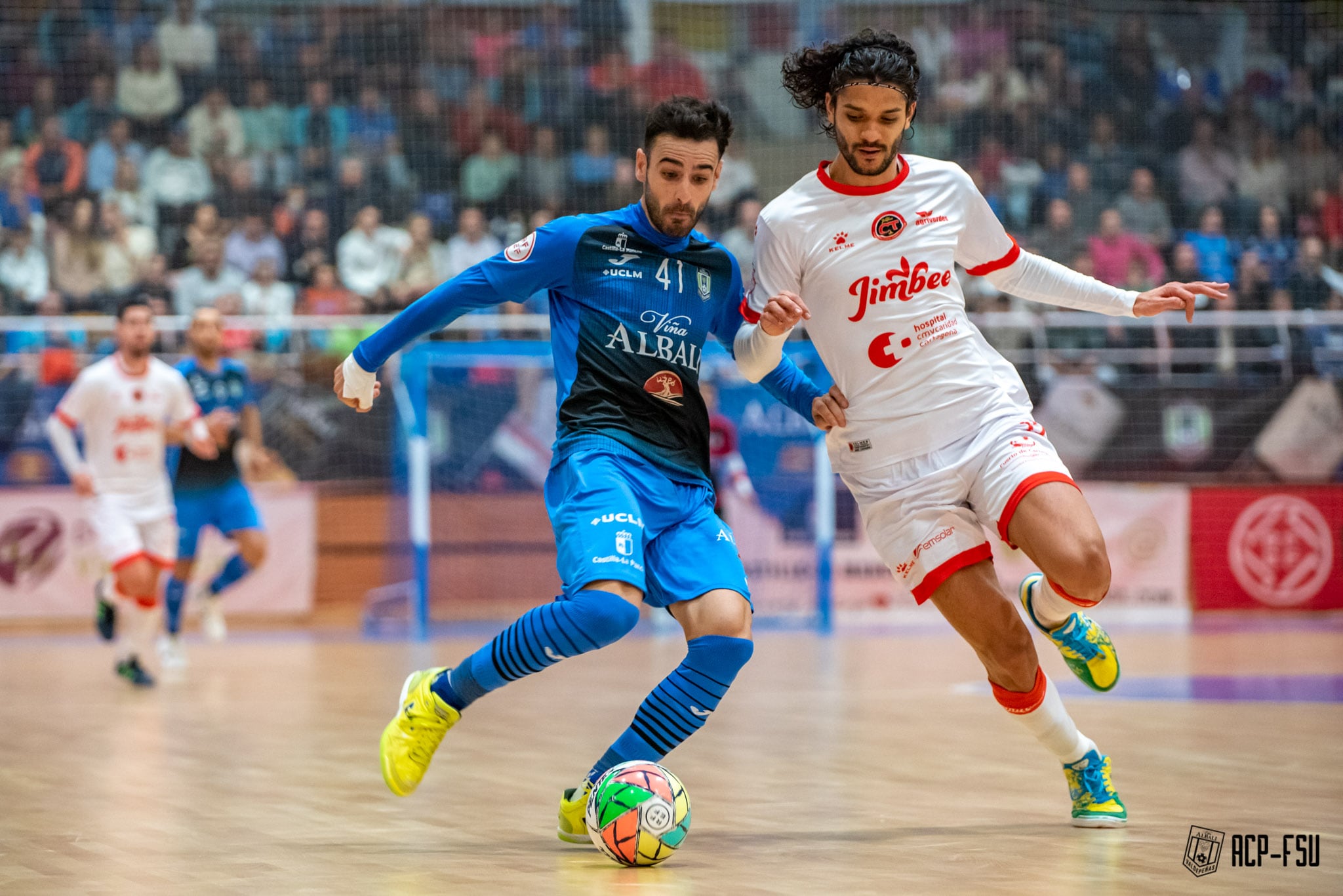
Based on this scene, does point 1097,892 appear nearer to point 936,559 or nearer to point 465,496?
point 936,559

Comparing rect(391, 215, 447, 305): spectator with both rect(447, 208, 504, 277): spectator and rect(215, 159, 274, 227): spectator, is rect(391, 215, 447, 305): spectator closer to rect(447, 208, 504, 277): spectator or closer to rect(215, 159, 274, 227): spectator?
rect(447, 208, 504, 277): spectator

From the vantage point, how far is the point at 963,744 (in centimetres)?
663

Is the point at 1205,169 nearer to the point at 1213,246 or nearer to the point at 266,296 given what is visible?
the point at 1213,246

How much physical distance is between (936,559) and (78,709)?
5286 millimetres

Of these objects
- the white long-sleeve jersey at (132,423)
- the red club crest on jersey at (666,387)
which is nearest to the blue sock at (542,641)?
the red club crest on jersey at (666,387)

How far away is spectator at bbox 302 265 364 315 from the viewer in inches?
582

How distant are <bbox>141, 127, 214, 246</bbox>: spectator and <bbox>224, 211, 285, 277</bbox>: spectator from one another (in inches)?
31.1

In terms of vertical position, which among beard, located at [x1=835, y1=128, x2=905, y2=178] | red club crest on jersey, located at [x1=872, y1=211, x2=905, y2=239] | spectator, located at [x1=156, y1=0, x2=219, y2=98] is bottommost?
red club crest on jersey, located at [x1=872, y1=211, x2=905, y2=239]

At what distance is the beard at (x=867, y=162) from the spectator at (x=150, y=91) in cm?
1346

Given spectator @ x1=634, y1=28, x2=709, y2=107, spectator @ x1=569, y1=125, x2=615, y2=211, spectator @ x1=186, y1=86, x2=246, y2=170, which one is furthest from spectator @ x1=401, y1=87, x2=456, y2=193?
spectator @ x1=634, y1=28, x2=709, y2=107

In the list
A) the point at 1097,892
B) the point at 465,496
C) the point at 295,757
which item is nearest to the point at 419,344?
the point at 465,496

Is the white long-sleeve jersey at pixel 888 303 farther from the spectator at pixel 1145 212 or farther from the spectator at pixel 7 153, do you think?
the spectator at pixel 7 153

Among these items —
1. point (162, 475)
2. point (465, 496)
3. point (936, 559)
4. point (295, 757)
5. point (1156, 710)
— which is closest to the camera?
point (936, 559)
